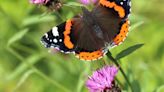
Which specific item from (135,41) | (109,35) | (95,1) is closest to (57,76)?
(135,41)

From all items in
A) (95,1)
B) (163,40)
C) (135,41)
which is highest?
(163,40)

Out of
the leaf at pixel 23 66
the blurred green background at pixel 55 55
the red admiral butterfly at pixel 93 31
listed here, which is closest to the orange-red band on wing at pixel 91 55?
the red admiral butterfly at pixel 93 31

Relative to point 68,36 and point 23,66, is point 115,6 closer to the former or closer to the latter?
point 68,36

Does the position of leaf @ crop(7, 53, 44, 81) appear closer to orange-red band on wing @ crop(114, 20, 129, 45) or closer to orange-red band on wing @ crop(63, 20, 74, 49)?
A: orange-red band on wing @ crop(63, 20, 74, 49)

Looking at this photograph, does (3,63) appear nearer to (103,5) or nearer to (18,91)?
(18,91)

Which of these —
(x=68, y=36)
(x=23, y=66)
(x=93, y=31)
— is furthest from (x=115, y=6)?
(x=23, y=66)

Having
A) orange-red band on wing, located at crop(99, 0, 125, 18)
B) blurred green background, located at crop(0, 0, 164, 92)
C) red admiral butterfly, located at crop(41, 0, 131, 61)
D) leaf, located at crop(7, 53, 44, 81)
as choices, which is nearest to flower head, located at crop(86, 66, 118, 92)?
red admiral butterfly, located at crop(41, 0, 131, 61)
